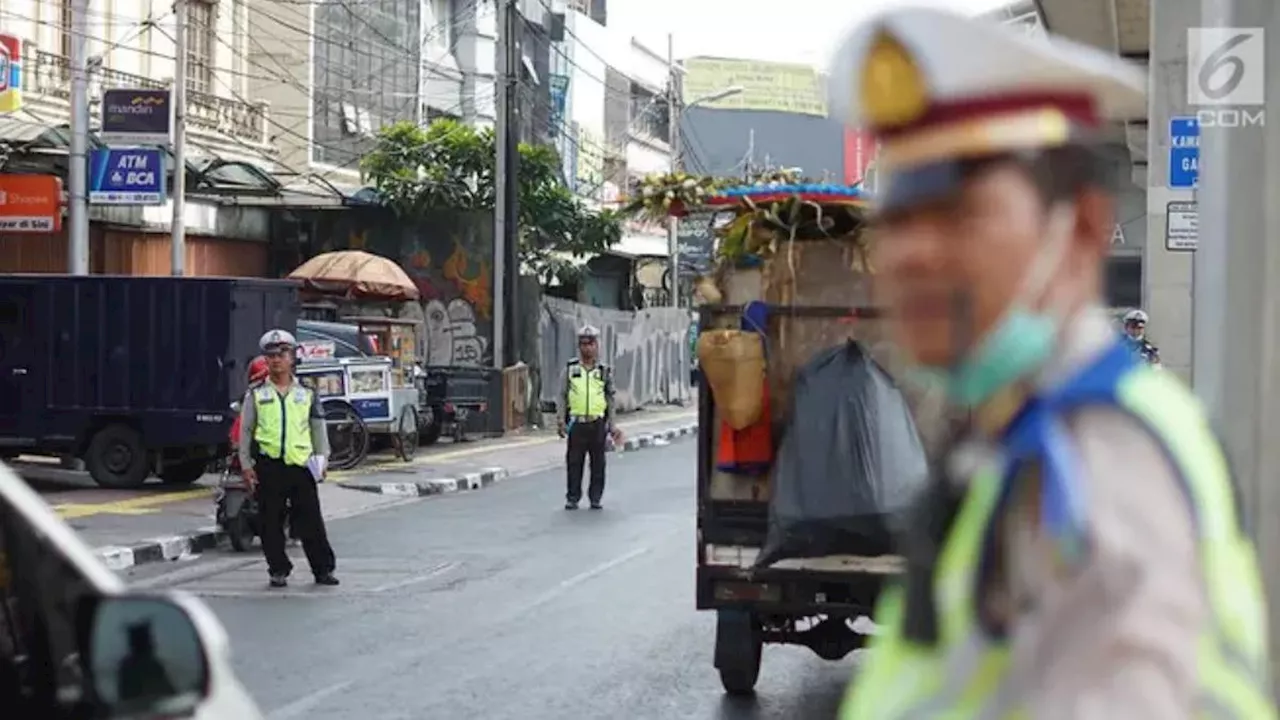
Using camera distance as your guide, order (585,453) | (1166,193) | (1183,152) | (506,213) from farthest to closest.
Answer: (506,213)
(585,453)
(1166,193)
(1183,152)

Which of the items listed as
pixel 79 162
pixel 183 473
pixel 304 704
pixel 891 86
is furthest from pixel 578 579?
pixel 891 86

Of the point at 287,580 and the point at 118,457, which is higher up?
the point at 118,457

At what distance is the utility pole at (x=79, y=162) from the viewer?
2247cm

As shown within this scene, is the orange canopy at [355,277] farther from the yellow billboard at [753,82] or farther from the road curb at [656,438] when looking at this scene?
the yellow billboard at [753,82]

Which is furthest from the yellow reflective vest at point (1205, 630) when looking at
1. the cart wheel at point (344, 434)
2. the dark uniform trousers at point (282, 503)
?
the cart wheel at point (344, 434)

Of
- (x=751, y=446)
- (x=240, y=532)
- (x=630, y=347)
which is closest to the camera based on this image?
(x=751, y=446)

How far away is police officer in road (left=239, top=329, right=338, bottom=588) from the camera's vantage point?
44.7 feet

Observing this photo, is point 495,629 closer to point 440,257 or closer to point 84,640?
point 84,640

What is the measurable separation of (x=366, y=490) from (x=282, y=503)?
7.97 metres

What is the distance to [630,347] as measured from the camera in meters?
41.5

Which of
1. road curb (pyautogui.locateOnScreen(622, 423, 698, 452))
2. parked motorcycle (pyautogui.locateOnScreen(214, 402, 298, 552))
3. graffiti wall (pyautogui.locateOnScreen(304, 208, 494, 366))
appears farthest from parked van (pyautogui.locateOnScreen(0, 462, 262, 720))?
graffiti wall (pyautogui.locateOnScreen(304, 208, 494, 366))

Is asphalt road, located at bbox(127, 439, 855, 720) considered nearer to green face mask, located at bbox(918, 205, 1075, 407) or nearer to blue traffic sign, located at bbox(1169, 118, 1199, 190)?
blue traffic sign, located at bbox(1169, 118, 1199, 190)

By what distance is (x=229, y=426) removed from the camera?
65.5 ft

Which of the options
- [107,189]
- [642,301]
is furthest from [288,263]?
[642,301]
